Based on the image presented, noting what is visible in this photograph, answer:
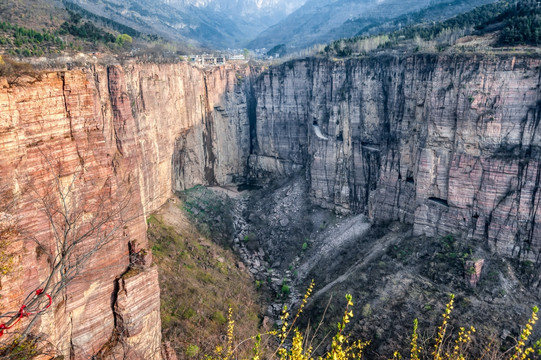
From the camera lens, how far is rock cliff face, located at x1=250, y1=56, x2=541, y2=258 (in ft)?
106

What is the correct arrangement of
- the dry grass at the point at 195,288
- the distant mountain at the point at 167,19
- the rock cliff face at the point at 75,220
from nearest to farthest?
the rock cliff face at the point at 75,220 → the dry grass at the point at 195,288 → the distant mountain at the point at 167,19

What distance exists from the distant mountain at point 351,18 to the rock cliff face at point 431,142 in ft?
163

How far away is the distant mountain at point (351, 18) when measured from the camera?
89312 millimetres

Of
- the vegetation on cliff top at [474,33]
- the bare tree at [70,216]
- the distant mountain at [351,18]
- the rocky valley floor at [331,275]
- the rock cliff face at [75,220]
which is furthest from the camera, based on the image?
the distant mountain at [351,18]

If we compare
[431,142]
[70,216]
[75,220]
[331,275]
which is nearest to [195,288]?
[331,275]

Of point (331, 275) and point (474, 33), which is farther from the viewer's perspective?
point (474, 33)

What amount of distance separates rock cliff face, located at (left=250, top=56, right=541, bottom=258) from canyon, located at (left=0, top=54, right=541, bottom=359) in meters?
0.12

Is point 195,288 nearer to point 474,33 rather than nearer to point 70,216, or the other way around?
point 70,216

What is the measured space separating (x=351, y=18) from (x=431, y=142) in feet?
381

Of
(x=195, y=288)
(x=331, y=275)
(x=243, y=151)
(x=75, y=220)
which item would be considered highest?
(x=75, y=220)

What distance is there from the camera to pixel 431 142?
36.6m

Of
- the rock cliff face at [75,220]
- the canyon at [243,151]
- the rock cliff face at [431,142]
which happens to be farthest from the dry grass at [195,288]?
the rock cliff face at [431,142]

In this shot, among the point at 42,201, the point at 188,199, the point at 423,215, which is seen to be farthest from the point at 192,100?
the point at 42,201

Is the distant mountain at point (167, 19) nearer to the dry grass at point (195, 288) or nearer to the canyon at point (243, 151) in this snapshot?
the canyon at point (243, 151)
